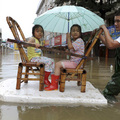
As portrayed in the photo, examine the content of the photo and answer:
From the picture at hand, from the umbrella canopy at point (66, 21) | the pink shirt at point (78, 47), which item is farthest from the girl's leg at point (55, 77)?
the umbrella canopy at point (66, 21)

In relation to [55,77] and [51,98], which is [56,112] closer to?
[51,98]

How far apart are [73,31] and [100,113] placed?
165cm

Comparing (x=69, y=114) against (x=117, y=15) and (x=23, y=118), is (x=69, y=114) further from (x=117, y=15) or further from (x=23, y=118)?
(x=117, y=15)

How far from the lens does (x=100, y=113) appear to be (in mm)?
2303

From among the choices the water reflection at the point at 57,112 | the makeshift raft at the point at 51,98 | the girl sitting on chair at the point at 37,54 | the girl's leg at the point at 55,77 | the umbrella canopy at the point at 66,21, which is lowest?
the water reflection at the point at 57,112

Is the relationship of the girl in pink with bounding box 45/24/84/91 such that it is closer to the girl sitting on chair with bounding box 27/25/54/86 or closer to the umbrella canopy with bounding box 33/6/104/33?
the girl sitting on chair with bounding box 27/25/54/86

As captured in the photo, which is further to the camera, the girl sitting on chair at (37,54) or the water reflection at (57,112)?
the girl sitting on chair at (37,54)

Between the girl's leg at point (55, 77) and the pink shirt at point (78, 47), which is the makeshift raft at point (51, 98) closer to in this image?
the girl's leg at point (55, 77)

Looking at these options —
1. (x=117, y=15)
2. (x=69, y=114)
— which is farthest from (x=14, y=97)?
(x=117, y=15)

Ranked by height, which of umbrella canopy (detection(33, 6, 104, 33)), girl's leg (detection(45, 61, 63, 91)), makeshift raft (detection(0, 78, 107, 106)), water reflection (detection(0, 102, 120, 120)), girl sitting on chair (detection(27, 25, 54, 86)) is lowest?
water reflection (detection(0, 102, 120, 120))

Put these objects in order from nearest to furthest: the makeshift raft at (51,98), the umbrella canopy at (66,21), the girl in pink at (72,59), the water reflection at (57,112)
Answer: the water reflection at (57,112), the makeshift raft at (51,98), the girl in pink at (72,59), the umbrella canopy at (66,21)

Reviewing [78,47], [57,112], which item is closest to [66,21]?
[78,47]

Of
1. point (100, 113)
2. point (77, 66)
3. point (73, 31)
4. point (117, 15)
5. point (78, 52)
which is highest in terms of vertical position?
point (117, 15)

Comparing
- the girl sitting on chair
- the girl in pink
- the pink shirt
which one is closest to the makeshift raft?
the girl in pink
